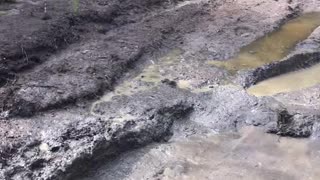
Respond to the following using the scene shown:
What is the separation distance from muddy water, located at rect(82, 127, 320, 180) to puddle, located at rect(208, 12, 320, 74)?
1284mm

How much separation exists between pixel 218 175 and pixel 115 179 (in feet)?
2.60

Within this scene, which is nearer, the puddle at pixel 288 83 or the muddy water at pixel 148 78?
the muddy water at pixel 148 78

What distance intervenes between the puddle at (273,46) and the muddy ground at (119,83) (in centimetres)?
11

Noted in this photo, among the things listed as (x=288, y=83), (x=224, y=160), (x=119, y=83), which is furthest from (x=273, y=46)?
(x=224, y=160)

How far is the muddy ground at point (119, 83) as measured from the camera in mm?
3922

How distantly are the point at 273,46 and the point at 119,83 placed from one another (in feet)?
7.18

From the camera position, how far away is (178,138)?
4.27 metres

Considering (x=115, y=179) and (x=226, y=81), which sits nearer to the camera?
(x=115, y=179)

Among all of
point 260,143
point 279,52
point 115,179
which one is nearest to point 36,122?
point 115,179

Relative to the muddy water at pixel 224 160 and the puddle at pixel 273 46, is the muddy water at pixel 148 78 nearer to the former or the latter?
the puddle at pixel 273 46

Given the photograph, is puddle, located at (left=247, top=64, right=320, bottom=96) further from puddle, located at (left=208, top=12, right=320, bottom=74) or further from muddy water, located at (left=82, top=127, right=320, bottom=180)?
muddy water, located at (left=82, top=127, right=320, bottom=180)

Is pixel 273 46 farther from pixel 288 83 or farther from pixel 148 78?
pixel 148 78

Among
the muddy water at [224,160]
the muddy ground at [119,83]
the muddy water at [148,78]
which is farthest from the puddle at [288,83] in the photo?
the muddy water at [148,78]

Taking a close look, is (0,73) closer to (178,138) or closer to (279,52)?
(178,138)
